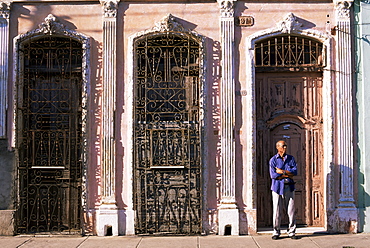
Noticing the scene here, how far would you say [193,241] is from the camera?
9.00 metres

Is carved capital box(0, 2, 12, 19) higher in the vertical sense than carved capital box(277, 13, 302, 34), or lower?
higher

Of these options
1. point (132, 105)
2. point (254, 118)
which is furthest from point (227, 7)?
point (132, 105)

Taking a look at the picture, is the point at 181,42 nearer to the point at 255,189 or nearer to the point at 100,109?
the point at 100,109

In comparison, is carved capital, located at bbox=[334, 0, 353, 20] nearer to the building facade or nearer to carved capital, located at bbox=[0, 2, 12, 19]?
the building facade

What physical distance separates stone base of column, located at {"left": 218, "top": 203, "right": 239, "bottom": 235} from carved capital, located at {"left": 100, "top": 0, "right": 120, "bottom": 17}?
411 centimetres

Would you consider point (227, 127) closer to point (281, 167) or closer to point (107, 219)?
point (281, 167)

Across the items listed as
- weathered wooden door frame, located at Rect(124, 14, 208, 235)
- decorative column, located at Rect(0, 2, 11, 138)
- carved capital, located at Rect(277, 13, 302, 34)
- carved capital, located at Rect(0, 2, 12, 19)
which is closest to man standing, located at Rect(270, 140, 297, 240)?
weathered wooden door frame, located at Rect(124, 14, 208, 235)

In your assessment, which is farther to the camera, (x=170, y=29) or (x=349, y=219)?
(x=170, y=29)

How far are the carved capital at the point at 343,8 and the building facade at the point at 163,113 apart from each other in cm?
2

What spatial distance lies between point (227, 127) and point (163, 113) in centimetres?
122

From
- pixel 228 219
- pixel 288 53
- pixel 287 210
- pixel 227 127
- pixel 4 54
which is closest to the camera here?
pixel 287 210

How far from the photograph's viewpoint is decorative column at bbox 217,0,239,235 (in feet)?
30.8

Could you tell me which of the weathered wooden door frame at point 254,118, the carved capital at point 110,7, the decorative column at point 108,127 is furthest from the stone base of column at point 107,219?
the carved capital at point 110,7

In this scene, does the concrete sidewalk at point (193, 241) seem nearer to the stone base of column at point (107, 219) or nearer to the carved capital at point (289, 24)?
the stone base of column at point (107, 219)
